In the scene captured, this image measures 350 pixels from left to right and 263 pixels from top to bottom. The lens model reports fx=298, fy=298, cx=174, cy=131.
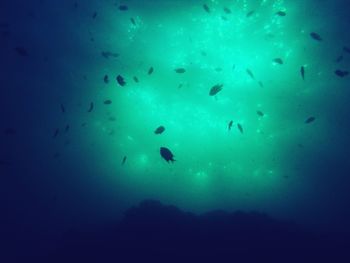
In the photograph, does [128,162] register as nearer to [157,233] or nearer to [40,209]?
[157,233]

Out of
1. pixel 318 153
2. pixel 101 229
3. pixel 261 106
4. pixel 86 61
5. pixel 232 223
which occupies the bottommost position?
pixel 101 229

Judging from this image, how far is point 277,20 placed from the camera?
15.6 meters

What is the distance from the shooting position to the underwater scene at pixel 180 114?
54.0 feet

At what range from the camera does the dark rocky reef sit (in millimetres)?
20125

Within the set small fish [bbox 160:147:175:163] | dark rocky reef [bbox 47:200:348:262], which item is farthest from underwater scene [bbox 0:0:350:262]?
small fish [bbox 160:147:175:163]

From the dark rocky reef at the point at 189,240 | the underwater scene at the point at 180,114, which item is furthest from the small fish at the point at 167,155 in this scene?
the dark rocky reef at the point at 189,240

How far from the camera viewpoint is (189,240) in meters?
20.5

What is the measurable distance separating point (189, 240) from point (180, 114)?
1022 centimetres

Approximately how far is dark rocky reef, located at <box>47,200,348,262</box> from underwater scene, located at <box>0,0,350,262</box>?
94mm

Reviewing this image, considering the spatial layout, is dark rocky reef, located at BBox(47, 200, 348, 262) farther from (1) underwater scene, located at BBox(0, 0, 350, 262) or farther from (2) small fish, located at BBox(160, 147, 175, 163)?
(2) small fish, located at BBox(160, 147, 175, 163)

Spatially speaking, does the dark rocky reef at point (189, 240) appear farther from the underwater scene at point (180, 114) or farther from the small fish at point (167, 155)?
the small fish at point (167, 155)

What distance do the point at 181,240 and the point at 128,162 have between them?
570 inches

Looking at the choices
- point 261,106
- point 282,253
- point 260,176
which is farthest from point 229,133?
point 282,253

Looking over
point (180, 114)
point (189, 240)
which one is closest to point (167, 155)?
point (189, 240)
